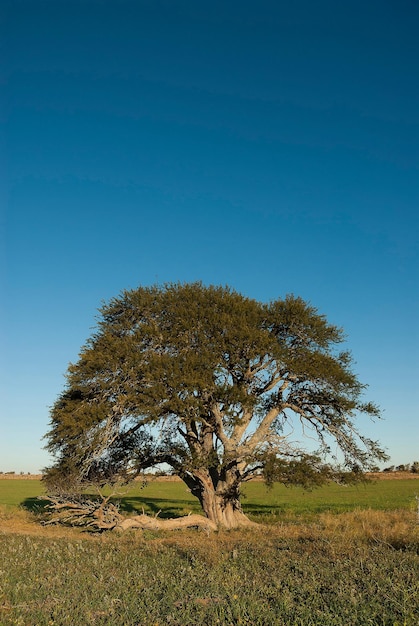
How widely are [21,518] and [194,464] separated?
1290 cm

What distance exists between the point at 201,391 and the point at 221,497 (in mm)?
5273

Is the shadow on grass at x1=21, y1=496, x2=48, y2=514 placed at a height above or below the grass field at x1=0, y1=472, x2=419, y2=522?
below

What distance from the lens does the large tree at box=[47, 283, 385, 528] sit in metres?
24.0

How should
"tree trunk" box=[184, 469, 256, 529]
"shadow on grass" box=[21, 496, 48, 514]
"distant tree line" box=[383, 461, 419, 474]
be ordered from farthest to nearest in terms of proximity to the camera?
"distant tree line" box=[383, 461, 419, 474]
"shadow on grass" box=[21, 496, 48, 514]
"tree trunk" box=[184, 469, 256, 529]

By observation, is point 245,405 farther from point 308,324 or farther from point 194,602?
point 194,602

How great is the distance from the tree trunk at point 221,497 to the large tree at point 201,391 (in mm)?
49

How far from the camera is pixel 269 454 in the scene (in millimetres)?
24016

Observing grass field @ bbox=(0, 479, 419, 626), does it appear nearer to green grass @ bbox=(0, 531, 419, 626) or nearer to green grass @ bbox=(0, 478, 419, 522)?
green grass @ bbox=(0, 531, 419, 626)

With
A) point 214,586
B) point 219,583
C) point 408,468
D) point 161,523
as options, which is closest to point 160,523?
point 161,523

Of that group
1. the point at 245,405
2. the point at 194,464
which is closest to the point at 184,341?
the point at 245,405

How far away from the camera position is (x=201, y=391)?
24.7m

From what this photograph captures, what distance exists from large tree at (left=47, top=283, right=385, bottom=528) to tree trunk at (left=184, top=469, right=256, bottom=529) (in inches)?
1.9

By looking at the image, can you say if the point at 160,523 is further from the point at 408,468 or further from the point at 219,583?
the point at 408,468

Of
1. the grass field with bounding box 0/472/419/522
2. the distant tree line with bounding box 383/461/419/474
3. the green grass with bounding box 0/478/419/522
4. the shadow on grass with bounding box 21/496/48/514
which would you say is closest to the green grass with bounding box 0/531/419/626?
the grass field with bounding box 0/472/419/522
